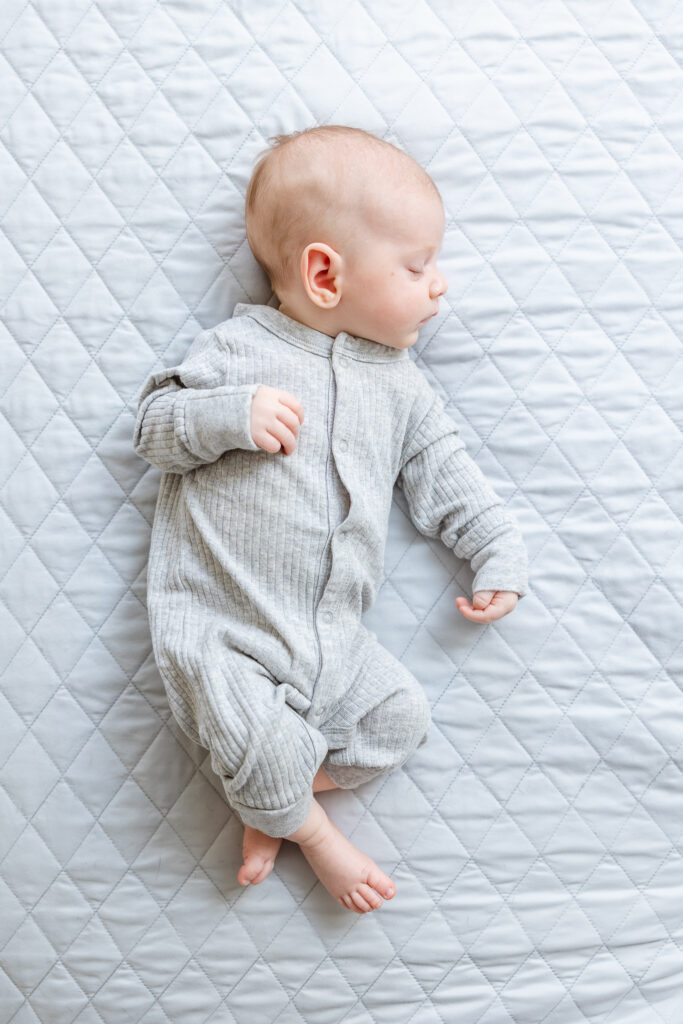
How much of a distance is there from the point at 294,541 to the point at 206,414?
6.2 inches

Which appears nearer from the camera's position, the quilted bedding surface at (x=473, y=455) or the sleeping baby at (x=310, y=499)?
the sleeping baby at (x=310, y=499)

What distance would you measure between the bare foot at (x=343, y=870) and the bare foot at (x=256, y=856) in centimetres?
4

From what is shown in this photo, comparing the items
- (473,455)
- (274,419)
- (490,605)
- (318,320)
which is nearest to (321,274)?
(318,320)

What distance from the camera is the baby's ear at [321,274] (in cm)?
99

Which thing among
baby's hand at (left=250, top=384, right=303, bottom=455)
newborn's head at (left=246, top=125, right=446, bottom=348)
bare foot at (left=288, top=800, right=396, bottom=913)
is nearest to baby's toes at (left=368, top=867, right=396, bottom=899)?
bare foot at (left=288, top=800, right=396, bottom=913)

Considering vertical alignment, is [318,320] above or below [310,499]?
Result: above

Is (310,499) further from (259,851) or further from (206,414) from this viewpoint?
(259,851)

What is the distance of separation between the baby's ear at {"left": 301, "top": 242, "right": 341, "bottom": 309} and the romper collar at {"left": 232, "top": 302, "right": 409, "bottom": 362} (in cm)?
4

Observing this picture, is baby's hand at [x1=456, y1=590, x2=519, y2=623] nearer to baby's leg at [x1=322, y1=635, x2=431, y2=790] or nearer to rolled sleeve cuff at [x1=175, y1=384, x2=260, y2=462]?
baby's leg at [x1=322, y1=635, x2=431, y2=790]

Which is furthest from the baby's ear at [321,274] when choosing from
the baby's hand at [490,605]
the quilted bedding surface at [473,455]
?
the baby's hand at [490,605]

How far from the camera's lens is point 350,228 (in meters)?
0.98

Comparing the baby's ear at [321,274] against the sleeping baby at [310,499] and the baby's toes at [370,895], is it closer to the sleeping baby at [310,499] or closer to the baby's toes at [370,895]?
the sleeping baby at [310,499]

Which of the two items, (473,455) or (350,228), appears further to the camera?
(473,455)

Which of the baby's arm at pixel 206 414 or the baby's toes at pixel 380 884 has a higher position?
the baby's arm at pixel 206 414
